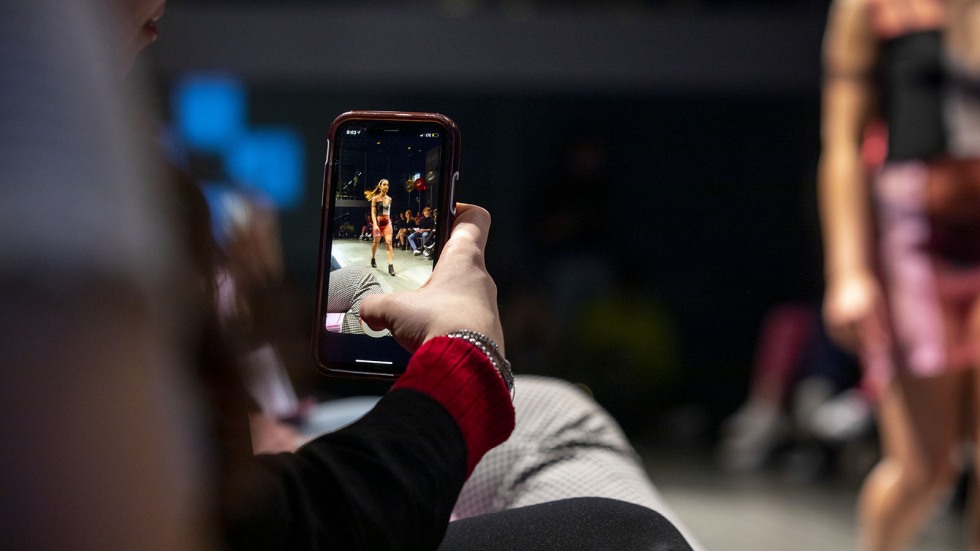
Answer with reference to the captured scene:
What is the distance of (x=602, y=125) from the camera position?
556 cm

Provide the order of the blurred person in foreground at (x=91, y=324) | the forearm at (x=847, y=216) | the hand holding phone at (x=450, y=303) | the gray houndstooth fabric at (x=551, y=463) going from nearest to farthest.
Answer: the blurred person in foreground at (x=91, y=324) < the hand holding phone at (x=450, y=303) < the gray houndstooth fabric at (x=551, y=463) < the forearm at (x=847, y=216)

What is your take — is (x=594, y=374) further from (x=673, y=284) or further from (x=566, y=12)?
(x=566, y=12)

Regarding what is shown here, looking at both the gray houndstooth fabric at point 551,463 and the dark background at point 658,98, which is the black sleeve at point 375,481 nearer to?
the gray houndstooth fabric at point 551,463

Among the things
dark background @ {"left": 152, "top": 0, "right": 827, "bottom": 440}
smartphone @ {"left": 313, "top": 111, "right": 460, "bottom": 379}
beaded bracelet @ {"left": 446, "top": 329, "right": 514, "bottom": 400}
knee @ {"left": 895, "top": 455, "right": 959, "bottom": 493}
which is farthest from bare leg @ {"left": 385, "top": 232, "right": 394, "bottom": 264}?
dark background @ {"left": 152, "top": 0, "right": 827, "bottom": 440}

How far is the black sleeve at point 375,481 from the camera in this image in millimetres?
478

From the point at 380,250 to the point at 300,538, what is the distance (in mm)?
226

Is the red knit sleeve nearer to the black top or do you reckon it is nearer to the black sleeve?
the black sleeve

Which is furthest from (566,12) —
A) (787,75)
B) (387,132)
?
(387,132)

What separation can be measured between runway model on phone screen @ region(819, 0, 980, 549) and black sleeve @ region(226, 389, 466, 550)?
51.9 inches

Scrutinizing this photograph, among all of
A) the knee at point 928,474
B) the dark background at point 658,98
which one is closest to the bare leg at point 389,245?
the knee at point 928,474

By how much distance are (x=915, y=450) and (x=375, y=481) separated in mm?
1424

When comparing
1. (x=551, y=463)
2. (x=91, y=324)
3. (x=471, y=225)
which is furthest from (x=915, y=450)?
(x=91, y=324)

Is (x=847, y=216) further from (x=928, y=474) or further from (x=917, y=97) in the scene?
(x=928, y=474)

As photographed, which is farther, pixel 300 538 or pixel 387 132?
pixel 387 132
